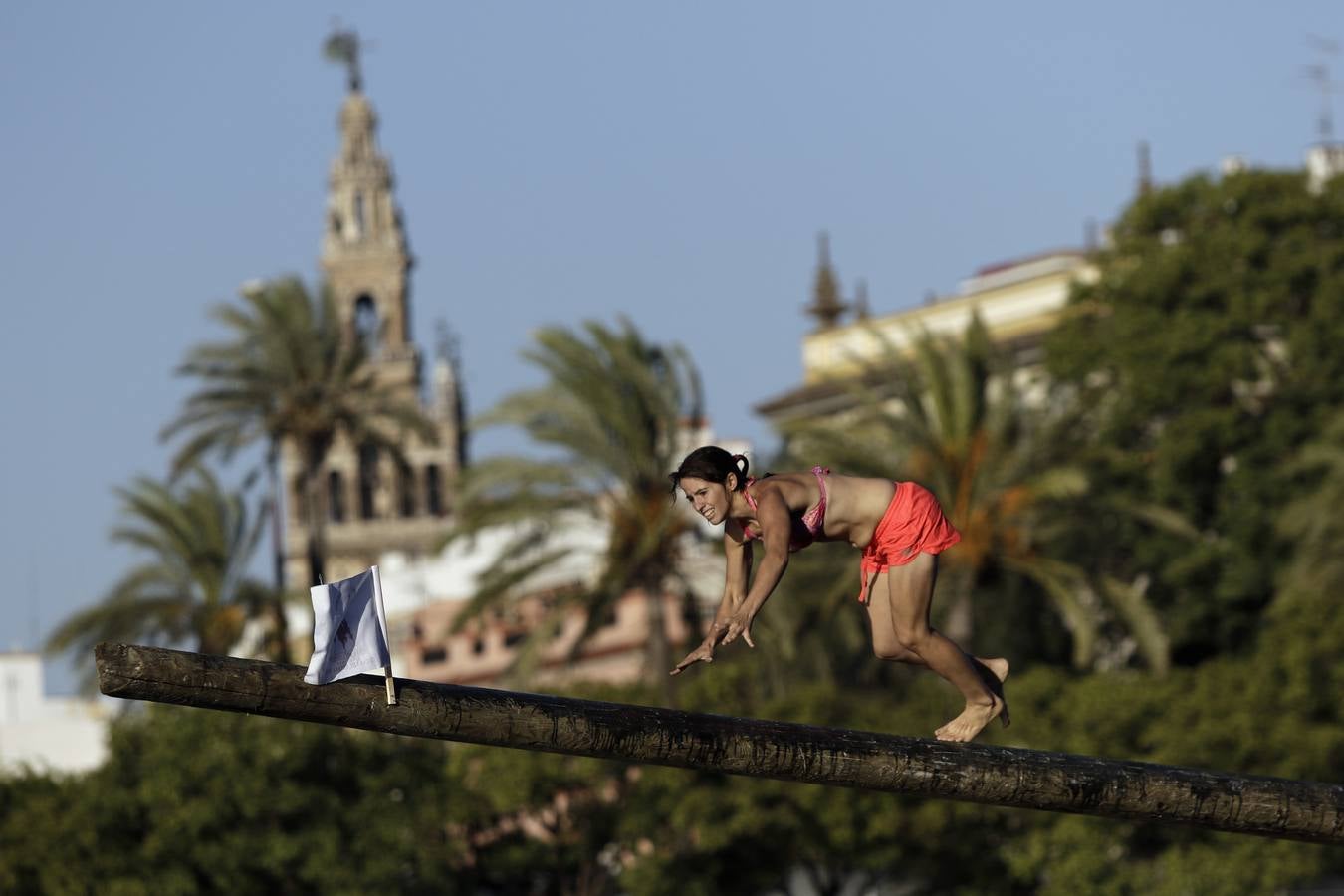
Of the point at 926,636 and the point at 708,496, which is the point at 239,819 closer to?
the point at 926,636

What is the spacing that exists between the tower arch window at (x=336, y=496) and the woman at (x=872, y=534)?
5416 inches

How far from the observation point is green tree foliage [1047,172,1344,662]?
176 feet

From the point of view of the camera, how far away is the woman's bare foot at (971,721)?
12391mm

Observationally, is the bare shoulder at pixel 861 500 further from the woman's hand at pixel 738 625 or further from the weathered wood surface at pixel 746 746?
the weathered wood surface at pixel 746 746

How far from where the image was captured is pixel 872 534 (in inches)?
491

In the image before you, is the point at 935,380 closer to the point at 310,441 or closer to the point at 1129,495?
the point at 1129,495

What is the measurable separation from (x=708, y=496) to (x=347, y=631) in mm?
2055

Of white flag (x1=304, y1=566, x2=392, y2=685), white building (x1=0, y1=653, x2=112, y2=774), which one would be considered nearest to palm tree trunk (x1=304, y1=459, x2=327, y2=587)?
white building (x1=0, y1=653, x2=112, y2=774)

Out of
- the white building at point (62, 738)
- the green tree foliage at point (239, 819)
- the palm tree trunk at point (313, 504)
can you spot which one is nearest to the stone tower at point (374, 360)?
the white building at point (62, 738)

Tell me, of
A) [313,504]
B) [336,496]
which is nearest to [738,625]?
[313,504]

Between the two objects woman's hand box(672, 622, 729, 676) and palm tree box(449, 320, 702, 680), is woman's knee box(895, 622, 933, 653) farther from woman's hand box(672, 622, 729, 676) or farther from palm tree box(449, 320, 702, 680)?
palm tree box(449, 320, 702, 680)

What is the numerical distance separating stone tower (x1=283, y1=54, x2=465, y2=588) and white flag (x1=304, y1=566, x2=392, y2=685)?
11865 cm

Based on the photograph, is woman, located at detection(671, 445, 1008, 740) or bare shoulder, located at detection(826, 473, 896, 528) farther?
bare shoulder, located at detection(826, 473, 896, 528)

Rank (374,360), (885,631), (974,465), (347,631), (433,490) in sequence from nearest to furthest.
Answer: (347,631), (885,631), (974,465), (374,360), (433,490)
